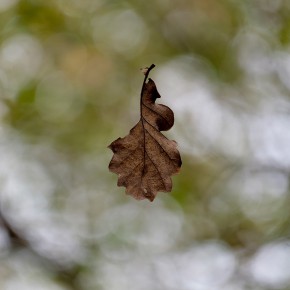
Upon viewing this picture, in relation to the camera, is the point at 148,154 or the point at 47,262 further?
the point at 47,262

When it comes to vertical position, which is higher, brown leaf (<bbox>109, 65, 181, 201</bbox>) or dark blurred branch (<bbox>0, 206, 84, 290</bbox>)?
dark blurred branch (<bbox>0, 206, 84, 290</bbox>)

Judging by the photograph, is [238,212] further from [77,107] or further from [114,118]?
[77,107]

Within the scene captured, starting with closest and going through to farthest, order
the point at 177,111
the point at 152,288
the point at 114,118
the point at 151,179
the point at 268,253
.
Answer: the point at 151,179, the point at 268,253, the point at 152,288, the point at 114,118, the point at 177,111

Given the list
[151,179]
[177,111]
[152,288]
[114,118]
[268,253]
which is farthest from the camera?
[177,111]

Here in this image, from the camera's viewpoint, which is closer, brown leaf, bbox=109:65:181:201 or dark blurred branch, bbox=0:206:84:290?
brown leaf, bbox=109:65:181:201

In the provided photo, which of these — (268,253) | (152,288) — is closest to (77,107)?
(152,288)

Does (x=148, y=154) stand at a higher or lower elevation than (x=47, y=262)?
lower

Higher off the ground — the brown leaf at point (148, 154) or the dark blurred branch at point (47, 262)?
the dark blurred branch at point (47, 262)

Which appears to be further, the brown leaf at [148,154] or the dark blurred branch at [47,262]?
the dark blurred branch at [47,262]
